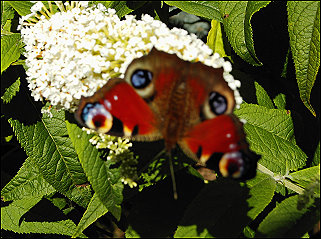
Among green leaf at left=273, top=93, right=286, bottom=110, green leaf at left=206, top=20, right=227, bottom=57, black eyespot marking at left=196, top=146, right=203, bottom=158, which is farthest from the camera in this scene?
green leaf at left=273, top=93, right=286, bottom=110

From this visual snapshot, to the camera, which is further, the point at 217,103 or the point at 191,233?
the point at 191,233

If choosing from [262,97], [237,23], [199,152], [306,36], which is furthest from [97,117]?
[262,97]

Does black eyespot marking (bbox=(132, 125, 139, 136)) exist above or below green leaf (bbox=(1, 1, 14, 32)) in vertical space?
below

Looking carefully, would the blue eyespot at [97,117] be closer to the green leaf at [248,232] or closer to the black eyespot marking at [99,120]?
the black eyespot marking at [99,120]

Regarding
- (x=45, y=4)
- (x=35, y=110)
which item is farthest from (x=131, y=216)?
(x=45, y=4)

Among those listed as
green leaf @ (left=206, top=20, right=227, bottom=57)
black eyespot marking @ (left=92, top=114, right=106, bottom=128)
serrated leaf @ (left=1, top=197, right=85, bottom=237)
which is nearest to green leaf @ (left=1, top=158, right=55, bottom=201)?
serrated leaf @ (left=1, top=197, right=85, bottom=237)

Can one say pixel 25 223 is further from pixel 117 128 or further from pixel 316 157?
pixel 316 157

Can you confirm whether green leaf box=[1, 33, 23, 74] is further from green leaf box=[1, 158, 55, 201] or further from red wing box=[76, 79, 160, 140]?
green leaf box=[1, 158, 55, 201]
